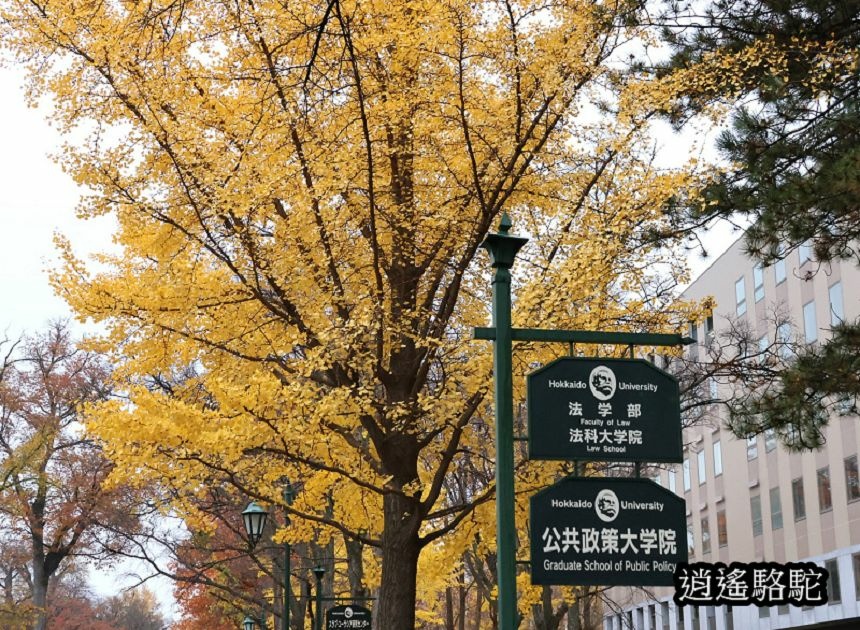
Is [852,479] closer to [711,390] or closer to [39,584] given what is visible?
[711,390]

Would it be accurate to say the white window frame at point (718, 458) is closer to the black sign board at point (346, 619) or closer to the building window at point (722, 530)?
the building window at point (722, 530)

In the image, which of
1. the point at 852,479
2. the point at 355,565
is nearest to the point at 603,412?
the point at 355,565

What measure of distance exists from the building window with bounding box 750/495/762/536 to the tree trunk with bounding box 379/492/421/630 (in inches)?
1206

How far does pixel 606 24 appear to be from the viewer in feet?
39.8

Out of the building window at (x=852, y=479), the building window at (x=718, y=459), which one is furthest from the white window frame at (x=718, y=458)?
the building window at (x=852, y=479)

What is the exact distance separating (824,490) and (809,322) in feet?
18.7

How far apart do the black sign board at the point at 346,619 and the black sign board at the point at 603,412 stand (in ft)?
40.5

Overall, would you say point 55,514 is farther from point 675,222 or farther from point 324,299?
point 675,222

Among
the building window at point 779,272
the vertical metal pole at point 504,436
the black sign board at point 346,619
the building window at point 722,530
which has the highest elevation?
the building window at point 779,272

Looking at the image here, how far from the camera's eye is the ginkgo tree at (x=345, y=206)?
11.4 meters

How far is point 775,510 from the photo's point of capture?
38812mm

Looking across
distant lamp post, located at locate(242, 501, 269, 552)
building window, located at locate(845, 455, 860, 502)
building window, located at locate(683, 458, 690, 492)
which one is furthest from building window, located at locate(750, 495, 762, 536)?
distant lamp post, located at locate(242, 501, 269, 552)

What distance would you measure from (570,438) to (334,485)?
29.7ft

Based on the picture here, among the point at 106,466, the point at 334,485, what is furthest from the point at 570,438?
the point at 106,466
